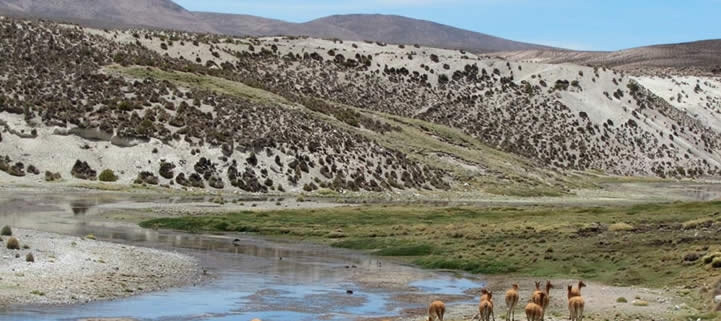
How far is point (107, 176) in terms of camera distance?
9006 cm

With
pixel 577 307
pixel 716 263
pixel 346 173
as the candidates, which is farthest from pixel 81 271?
pixel 346 173

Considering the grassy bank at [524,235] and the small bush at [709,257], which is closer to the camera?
the small bush at [709,257]

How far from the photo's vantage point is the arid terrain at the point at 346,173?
39031mm

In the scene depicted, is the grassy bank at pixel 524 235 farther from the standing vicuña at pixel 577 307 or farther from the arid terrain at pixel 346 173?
the standing vicuña at pixel 577 307

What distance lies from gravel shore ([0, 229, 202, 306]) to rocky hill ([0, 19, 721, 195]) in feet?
142

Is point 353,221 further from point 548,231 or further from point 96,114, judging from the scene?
point 96,114

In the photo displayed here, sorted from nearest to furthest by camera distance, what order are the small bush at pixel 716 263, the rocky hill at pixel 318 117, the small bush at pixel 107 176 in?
1. the small bush at pixel 716 263
2. the small bush at pixel 107 176
3. the rocky hill at pixel 318 117

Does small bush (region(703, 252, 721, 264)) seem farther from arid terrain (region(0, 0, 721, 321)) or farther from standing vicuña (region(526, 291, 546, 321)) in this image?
standing vicuña (region(526, 291, 546, 321))

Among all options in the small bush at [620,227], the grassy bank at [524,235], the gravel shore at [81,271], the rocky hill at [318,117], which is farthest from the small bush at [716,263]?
the rocky hill at [318,117]

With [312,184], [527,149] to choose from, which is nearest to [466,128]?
[527,149]

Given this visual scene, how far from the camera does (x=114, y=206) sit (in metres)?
72.2

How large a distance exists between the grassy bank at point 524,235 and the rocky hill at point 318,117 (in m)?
27.6

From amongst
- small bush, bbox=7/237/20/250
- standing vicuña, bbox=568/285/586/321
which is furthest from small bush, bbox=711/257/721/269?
small bush, bbox=7/237/20/250

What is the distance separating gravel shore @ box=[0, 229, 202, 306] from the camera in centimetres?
3262
